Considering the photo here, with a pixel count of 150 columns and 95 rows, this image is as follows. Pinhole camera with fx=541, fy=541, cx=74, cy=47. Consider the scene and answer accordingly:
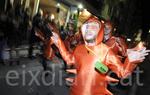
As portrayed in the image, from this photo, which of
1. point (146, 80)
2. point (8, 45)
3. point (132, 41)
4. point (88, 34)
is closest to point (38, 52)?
point (8, 45)

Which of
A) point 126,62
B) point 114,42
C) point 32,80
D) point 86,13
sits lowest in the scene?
point 32,80

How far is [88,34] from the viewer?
9.85ft

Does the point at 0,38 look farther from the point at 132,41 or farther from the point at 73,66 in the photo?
the point at 132,41

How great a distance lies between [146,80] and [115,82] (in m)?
0.59

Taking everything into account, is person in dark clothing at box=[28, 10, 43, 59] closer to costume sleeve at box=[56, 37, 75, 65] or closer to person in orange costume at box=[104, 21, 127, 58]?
costume sleeve at box=[56, 37, 75, 65]

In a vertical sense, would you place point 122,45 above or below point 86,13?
below

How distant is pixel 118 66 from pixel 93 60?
14cm

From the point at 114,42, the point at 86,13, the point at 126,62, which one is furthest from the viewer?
the point at 114,42

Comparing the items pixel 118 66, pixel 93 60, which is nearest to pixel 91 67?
pixel 93 60

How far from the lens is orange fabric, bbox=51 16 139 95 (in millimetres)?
3035

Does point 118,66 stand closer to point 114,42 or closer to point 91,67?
point 91,67

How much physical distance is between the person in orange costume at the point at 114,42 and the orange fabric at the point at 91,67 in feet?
0.57

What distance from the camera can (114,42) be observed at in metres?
3.33

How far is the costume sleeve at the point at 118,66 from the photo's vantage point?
302 cm
